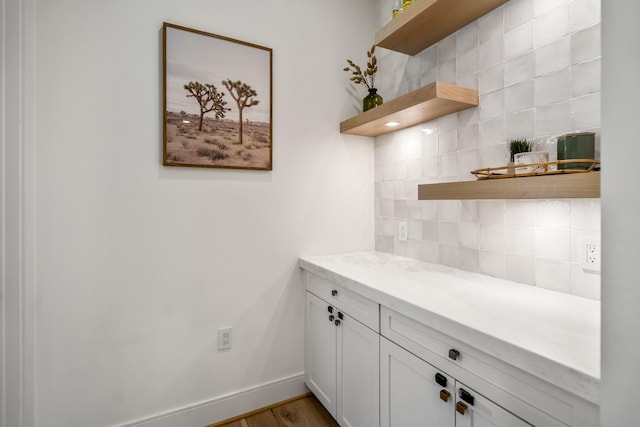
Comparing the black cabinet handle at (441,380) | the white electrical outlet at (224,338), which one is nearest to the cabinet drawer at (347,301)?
the black cabinet handle at (441,380)

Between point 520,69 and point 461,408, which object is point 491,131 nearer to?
point 520,69

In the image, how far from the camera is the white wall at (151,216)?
1.36 m

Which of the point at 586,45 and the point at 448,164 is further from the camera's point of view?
the point at 448,164

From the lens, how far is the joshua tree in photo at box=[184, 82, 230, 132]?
5.24 feet

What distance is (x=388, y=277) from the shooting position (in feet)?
4.66

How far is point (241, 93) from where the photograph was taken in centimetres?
172

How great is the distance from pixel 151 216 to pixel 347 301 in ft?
3.40

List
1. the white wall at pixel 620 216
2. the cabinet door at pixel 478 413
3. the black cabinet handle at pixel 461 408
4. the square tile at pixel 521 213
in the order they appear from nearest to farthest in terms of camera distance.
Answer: the white wall at pixel 620 216 → the cabinet door at pixel 478 413 → the black cabinet handle at pixel 461 408 → the square tile at pixel 521 213

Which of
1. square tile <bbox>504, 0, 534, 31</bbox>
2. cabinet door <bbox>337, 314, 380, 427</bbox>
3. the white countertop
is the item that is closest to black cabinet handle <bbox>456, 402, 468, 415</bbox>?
the white countertop

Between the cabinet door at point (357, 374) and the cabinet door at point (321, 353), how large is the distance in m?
0.07

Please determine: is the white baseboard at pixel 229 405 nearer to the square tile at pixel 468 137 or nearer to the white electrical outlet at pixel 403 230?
the white electrical outlet at pixel 403 230

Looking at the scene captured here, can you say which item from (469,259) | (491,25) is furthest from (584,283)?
(491,25)

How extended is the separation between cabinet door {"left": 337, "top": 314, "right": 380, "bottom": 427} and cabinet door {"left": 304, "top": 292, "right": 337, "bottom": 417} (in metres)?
0.07

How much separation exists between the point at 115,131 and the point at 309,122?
1022 millimetres
